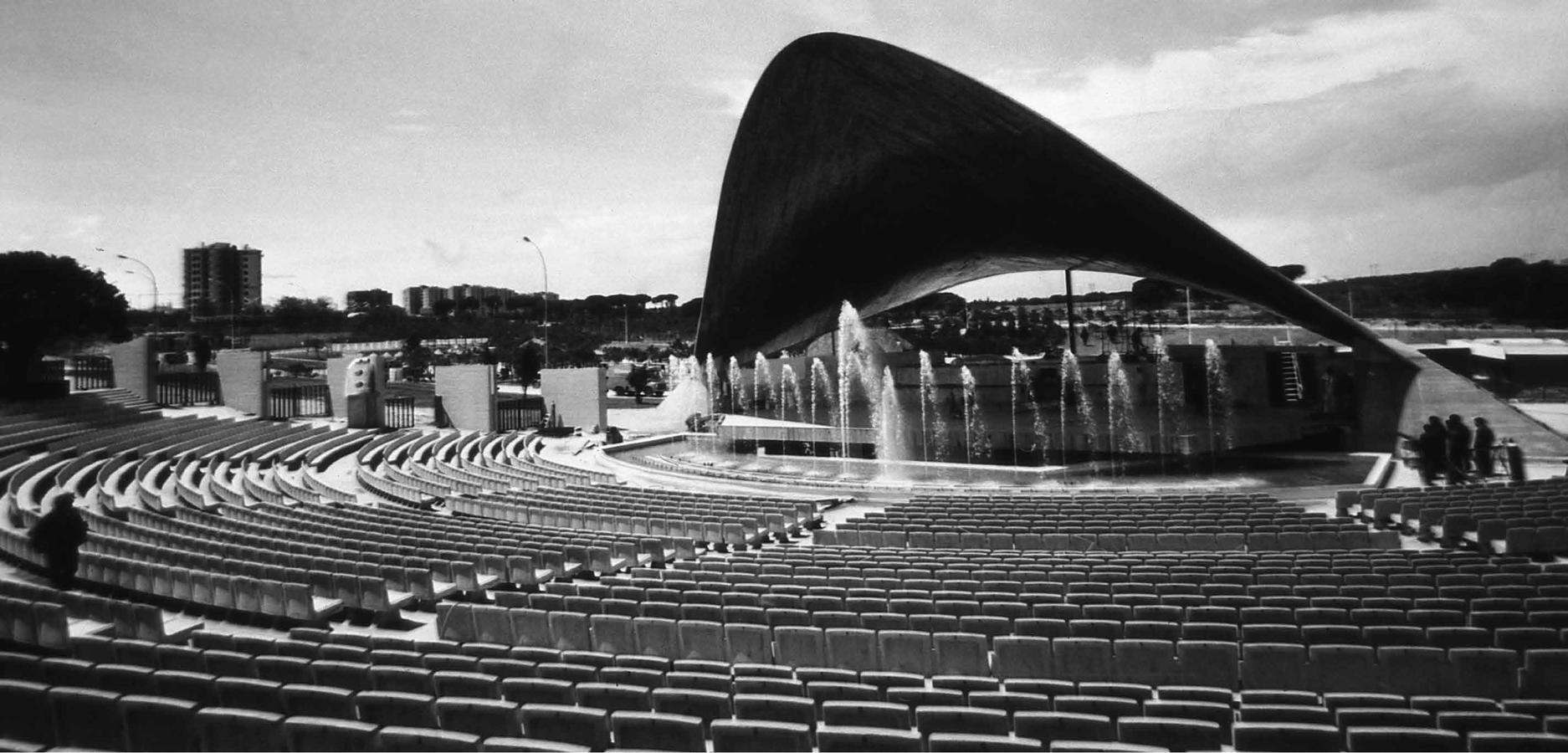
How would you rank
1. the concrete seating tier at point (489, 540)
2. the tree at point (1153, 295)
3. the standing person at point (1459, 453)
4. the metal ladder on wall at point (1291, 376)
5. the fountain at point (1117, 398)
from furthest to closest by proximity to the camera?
the tree at point (1153, 295)
the fountain at point (1117, 398)
the metal ladder on wall at point (1291, 376)
the standing person at point (1459, 453)
the concrete seating tier at point (489, 540)

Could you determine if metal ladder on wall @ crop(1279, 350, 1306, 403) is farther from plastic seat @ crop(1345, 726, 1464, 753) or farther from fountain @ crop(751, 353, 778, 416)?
plastic seat @ crop(1345, 726, 1464, 753)

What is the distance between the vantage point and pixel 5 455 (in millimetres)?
20234

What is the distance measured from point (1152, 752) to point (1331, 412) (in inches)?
1166

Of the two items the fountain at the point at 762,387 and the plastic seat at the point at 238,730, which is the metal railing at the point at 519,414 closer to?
the fountain at the point at 762,387

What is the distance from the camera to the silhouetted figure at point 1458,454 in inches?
711

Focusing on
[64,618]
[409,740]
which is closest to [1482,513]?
[409,740]

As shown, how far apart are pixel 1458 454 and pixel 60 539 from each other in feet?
85.8

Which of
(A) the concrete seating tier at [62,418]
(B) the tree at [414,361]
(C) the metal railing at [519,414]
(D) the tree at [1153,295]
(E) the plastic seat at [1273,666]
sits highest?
(D) the tree at [1153,295]

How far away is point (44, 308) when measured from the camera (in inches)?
1122

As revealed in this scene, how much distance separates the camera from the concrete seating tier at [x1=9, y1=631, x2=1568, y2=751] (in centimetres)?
411

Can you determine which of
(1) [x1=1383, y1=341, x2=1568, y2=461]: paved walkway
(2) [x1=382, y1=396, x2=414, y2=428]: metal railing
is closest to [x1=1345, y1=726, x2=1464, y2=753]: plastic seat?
(1) [x1=1383, y1=341, x2=1568, y2=461]: paved walkway

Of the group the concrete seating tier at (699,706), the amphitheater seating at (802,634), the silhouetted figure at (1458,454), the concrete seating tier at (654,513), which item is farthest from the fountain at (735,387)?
the concrete seating tier at (699,706)

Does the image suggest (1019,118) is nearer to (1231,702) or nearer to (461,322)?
(1231,702)

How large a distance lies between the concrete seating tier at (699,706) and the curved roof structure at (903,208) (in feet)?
70.7
